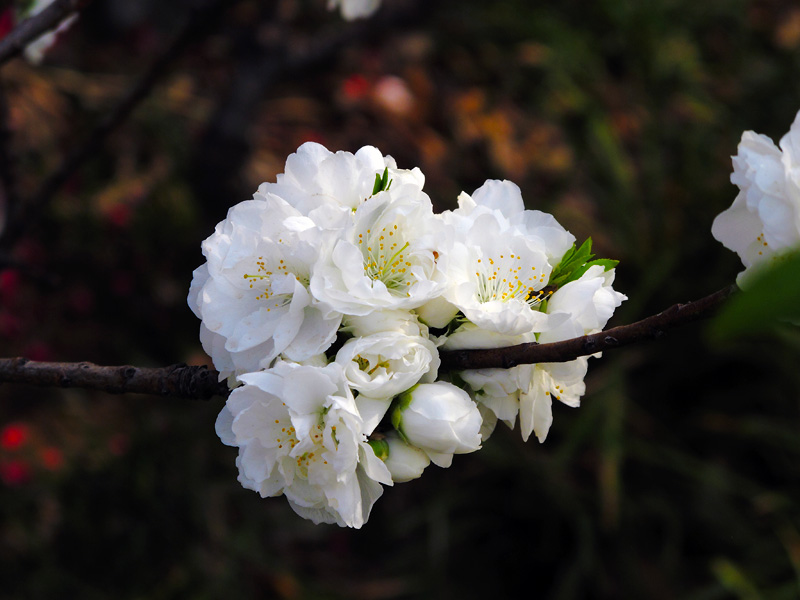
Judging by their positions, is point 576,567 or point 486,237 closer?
point 486,237

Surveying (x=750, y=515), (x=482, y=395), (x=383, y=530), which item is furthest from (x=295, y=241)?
(x=750, y=515)

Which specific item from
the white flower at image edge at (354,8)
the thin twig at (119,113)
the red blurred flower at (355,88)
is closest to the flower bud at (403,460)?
the white flower at image edge at (354,8)

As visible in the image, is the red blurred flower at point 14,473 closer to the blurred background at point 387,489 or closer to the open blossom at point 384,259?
the blurred background at point 387,489

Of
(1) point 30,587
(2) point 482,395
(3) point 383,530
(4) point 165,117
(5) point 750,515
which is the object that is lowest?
(5) point 750,515

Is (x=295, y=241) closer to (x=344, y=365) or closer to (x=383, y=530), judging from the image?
(x=344, y=365)

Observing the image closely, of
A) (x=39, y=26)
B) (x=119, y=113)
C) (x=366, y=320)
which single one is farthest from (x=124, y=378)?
(x=119, y=113)

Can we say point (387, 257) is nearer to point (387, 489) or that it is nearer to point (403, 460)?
point (403, 460)
